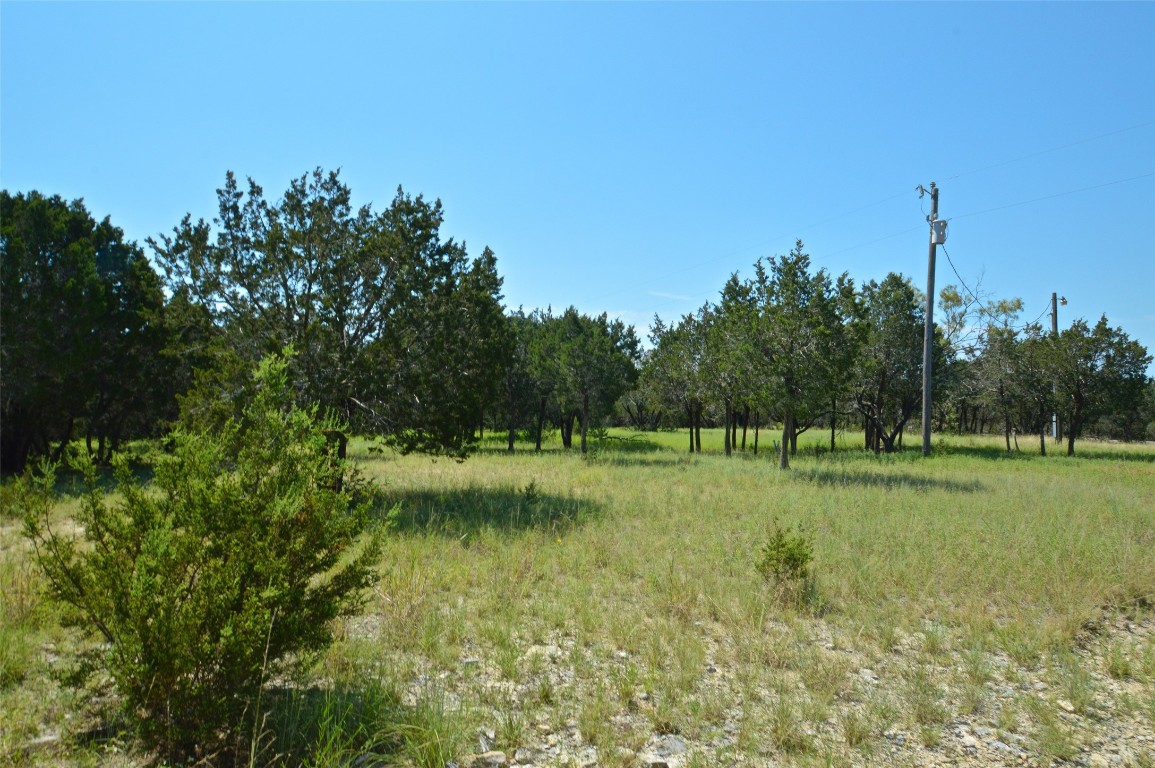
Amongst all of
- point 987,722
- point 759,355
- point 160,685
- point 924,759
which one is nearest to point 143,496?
point 160,685

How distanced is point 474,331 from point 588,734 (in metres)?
11.2

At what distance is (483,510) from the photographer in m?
12.6

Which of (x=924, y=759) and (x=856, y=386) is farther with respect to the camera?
(x=856, y=386)

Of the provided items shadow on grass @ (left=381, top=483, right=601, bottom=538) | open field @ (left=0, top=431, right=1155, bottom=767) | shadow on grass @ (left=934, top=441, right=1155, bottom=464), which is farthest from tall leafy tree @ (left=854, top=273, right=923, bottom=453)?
shadow on grass @ (left=381, top=483, right=601, bottom=538)

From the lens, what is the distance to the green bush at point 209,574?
357 centimetres

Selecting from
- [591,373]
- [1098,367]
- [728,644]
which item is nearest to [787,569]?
[728,644]

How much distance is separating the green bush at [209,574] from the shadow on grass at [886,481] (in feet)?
49.6

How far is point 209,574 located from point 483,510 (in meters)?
9.04

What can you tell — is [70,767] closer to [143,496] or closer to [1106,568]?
[143,496]

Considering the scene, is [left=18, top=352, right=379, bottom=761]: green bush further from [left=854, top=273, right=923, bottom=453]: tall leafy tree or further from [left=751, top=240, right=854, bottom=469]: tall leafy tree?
[left=854, top=273, right=923, bottom=453]: tall leafy tree

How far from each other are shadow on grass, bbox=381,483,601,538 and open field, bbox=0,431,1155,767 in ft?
0.37

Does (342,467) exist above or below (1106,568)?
above

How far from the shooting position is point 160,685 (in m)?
3.59

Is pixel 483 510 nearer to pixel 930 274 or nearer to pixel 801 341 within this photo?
pixel 801 341
